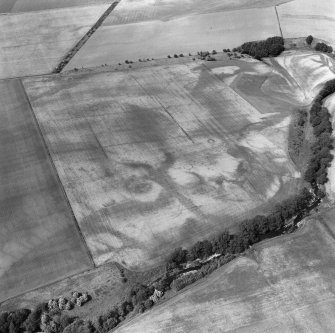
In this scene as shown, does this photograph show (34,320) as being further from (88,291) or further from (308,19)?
(308,19)

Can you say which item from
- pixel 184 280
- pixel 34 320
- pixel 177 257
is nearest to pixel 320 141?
pixel 177 257

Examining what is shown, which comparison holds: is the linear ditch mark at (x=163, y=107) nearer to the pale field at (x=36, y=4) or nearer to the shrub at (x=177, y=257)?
the shrub at (x=177, y=257)

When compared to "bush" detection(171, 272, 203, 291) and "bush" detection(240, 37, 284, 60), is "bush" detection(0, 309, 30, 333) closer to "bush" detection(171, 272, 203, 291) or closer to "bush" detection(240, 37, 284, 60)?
"bush" detection(171, 272, 203, 291)

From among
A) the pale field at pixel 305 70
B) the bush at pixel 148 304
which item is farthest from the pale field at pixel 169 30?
the bush at pixel 148 304

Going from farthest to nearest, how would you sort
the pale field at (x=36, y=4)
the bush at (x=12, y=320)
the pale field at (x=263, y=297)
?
1. the pale field at (x=36, y=4)
2. the pale field at (x=263, y=297)
3. the bush at (x=12, y=320)

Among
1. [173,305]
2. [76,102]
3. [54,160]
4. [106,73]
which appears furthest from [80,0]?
[173,305]

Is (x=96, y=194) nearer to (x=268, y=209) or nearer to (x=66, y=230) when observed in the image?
(x=66, y=230)
